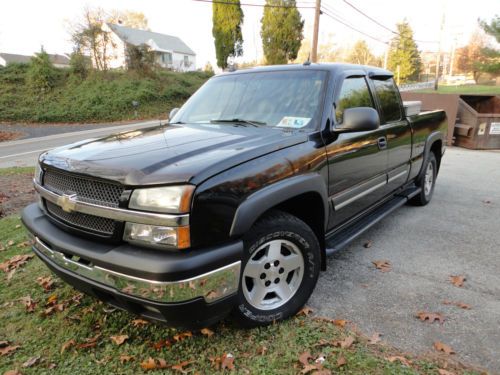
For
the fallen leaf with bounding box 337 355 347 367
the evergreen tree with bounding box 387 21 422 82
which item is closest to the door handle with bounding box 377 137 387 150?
the fallen leaf with bounding box 337 355 347 367

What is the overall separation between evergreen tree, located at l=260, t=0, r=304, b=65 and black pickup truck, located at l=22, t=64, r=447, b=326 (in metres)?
33.1

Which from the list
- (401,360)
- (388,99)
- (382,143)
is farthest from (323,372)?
(388,99)

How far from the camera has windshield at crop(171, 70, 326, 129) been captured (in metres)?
3.02

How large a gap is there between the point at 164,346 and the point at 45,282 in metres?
1.48

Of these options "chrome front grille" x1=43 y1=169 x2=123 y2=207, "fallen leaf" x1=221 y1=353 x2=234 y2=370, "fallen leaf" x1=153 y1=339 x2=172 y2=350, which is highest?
"chrome front grille" x1=43 y1=169 x2=123 y2=207

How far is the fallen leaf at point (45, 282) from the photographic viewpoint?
3.18 meters

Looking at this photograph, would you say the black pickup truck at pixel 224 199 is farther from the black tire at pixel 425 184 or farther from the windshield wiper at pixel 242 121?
the black tire at pixel 425 184

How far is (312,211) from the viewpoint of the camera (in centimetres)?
287

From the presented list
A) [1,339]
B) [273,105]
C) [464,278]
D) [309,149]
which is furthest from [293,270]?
[1,339]

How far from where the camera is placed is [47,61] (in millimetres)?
25578

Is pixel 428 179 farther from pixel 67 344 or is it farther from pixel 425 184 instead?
pixel 67 344

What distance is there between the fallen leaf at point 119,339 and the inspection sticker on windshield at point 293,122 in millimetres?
1922

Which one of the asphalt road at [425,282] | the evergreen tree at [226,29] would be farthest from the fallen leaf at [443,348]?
the evergreen tree at [226,29]

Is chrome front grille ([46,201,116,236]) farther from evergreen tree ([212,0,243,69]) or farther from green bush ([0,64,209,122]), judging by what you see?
evergreen tree ([212,0,243,69])
